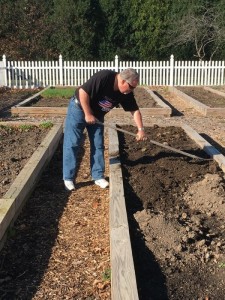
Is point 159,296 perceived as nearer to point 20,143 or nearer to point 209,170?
point 209,170

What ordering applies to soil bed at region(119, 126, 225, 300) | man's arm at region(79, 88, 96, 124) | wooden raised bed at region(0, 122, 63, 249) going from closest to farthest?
1. soil bed at region(119, 126, 225, 300)
2. wooden raised bed at region(0, 122, 63, 249)
3. man's arm at region(79, 88, 96, 124)

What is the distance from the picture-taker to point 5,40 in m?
27.3

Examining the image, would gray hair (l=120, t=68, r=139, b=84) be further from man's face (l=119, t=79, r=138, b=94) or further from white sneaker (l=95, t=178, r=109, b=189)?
white sneaker (l=95, t=178, r=109, b=189)

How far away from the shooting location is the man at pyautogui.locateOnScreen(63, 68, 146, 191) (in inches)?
193

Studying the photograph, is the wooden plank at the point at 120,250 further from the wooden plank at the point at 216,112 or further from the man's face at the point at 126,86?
the wooden plank at the point at 216,112

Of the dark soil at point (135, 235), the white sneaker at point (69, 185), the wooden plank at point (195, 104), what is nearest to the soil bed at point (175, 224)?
the dark soil at point (135, 235)

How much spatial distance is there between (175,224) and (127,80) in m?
1.70

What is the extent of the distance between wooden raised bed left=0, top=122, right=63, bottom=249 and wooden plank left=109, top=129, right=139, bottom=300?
980mm

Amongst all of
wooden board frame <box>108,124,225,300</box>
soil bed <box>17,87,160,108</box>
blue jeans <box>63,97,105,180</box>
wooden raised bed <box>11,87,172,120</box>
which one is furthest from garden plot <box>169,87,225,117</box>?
blue jeans <box>63,97,105,180</box>

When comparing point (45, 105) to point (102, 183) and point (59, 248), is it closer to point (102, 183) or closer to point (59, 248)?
point (102, 183)

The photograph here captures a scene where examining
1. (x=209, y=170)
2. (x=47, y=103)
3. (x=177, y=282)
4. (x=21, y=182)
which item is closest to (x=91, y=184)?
(x=21, y=182)

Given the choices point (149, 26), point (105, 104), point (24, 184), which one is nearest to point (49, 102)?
point (105, 104)

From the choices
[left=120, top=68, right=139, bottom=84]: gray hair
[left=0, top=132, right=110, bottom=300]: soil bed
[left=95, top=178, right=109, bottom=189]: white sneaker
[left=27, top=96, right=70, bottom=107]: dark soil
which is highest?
[left=120, top=68, right=139, bottom=84]: gray hair

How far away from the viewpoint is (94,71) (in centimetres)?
2161
